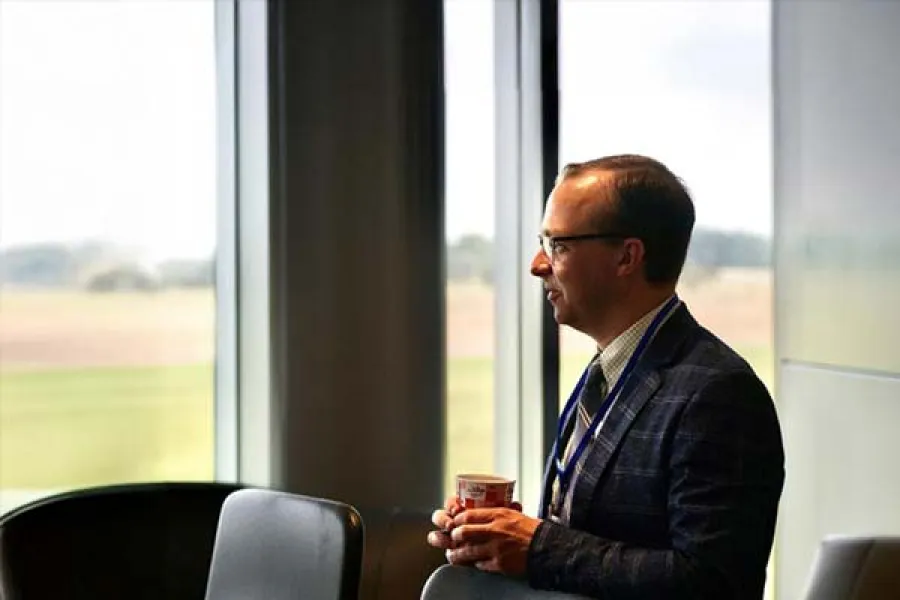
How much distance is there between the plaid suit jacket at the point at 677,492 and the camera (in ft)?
4.85

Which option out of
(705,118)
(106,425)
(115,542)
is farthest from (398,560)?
(705,118)

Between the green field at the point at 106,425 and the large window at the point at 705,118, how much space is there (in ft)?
3.20

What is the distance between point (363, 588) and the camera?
9.00 feet

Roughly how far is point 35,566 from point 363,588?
32.2 inches

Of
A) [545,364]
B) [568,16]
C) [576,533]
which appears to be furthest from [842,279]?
[576,533]

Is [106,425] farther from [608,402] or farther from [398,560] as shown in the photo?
[608,402]

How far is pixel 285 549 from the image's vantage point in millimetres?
1992

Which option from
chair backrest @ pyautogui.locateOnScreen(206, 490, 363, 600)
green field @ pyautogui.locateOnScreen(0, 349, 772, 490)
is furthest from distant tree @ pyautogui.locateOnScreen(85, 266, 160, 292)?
chair backrest @ pyautogui.locateOnScreen(206, 490, 363, 600)

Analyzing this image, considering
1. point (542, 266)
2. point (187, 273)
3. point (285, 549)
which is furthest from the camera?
point (187, 273)

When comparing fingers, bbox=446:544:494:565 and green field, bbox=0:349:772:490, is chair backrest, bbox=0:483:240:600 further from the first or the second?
fingers, bbox=446:544:494:565

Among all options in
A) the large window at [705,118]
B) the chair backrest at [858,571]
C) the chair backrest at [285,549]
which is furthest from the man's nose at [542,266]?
the large window at [705,118]

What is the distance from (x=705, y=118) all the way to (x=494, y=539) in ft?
7.80

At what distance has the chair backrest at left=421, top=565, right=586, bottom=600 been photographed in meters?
1.54

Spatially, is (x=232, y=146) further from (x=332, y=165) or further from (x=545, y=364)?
(x=545, y=364)
